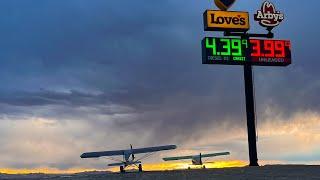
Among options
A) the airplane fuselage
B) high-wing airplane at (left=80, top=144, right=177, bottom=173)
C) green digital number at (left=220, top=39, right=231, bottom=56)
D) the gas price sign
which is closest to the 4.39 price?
the gas price sign

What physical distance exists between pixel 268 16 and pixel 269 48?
3.96m

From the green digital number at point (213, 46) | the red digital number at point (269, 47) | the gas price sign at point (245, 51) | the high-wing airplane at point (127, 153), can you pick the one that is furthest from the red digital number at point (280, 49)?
the high-wing airplane at point (127, 153)

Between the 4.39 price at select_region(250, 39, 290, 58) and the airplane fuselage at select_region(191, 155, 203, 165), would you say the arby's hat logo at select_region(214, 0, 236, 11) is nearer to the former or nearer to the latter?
the 4.39 price at select_region(250, 39, 290, 58)

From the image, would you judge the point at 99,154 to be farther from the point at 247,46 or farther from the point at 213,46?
the point at 247,46

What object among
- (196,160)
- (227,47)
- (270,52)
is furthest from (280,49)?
(196,160)

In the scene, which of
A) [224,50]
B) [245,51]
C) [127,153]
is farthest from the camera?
[127,153]

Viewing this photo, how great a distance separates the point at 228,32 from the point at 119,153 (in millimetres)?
30604

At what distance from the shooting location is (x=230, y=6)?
201 feet

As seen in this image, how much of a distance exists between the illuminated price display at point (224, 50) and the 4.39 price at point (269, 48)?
3.55ft

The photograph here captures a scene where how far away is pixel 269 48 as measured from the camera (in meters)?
61.4

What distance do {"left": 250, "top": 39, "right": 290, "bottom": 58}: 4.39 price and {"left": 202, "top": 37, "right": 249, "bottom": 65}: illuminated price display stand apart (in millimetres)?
1082

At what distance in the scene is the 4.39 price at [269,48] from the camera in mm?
60781

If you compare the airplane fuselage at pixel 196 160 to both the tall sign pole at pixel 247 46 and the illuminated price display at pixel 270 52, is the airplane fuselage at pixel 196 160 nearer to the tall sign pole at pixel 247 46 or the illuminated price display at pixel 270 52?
the tall sign pole at pixel 247 46

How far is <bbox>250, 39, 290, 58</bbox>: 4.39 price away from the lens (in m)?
60.8
